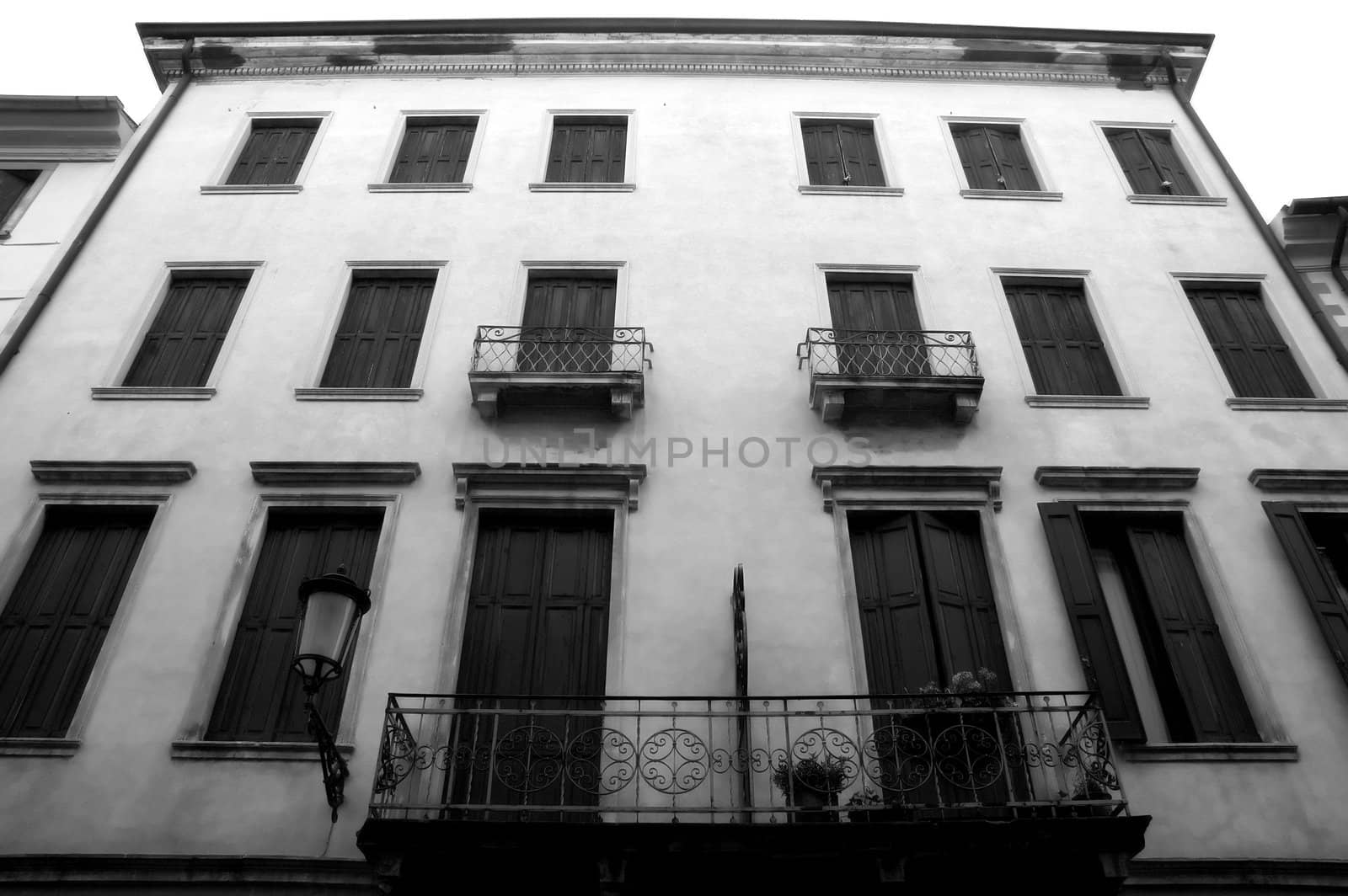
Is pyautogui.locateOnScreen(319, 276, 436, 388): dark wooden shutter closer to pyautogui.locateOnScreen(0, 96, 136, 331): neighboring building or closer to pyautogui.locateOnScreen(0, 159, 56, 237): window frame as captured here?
pyautogui.locateOnScreen(0, 96, 136, 331): neighboring building

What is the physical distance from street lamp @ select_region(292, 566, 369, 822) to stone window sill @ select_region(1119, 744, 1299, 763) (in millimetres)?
6532

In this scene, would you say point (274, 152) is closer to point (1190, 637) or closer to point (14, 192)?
point (14, 192)

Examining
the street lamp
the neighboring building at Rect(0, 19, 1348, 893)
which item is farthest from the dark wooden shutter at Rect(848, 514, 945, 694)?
the street lamp

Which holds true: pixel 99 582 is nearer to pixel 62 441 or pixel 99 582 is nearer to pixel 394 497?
pixel 62 441

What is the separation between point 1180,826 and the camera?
8.34 meters

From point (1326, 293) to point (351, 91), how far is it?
1425 cm

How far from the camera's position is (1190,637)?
965 centimetres

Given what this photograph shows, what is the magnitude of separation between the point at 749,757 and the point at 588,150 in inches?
381

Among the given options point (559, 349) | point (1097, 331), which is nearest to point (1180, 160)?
point (1097, 331)

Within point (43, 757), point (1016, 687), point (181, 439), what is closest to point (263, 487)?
point (181, 439)

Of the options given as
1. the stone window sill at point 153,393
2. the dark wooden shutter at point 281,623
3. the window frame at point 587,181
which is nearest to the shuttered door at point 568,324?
the window frame at point 587,181

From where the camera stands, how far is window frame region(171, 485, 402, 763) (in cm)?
861

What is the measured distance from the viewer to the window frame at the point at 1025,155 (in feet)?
45.5

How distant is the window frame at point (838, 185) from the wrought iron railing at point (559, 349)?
380 cm
